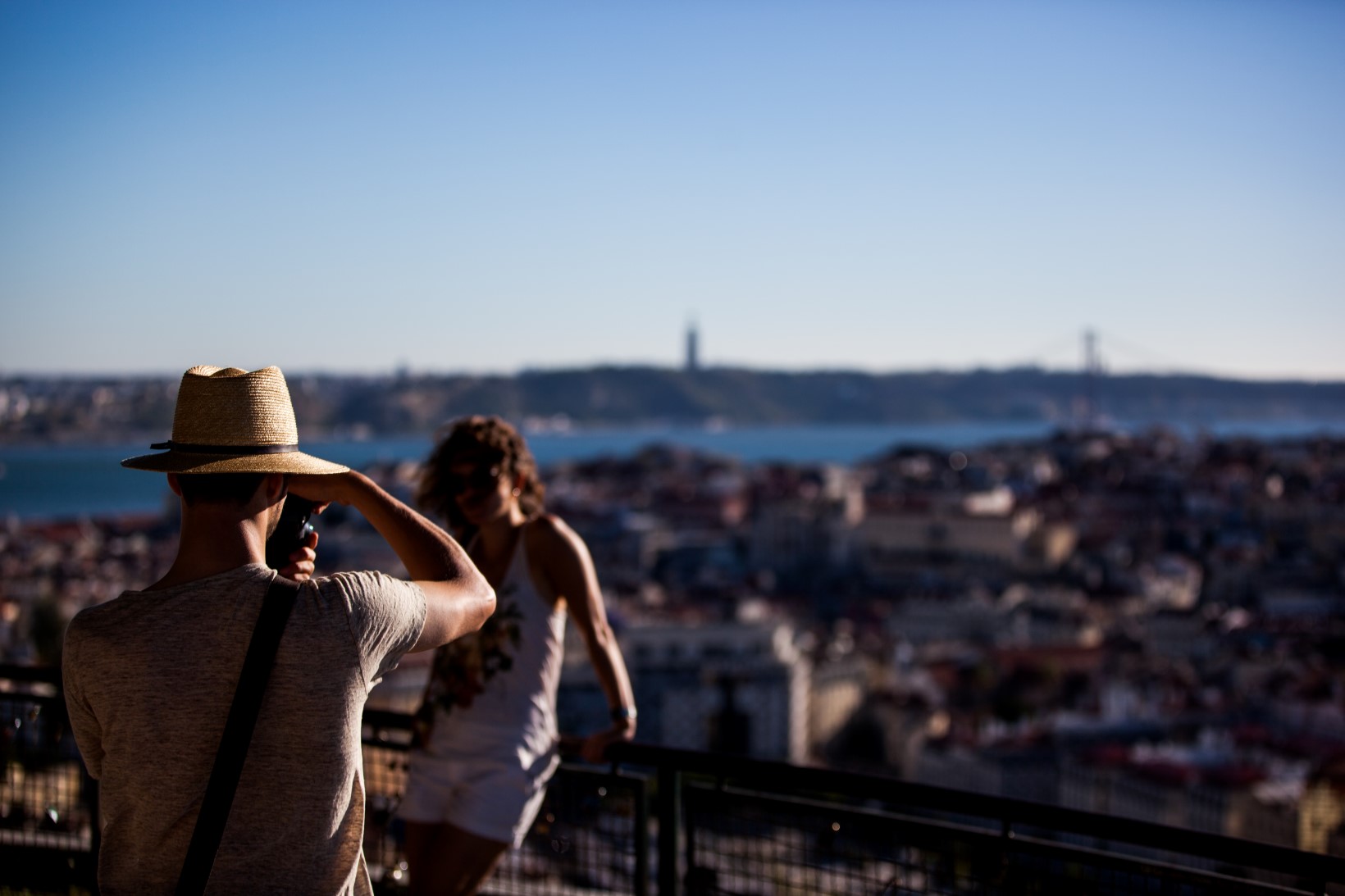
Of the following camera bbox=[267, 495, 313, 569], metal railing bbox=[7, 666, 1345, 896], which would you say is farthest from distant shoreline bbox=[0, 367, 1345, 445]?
camera bbox=[267, 495, 313, 569]

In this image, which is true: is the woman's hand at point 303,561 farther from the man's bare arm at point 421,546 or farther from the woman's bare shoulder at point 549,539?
the woman's bare shoulder at point 549,539

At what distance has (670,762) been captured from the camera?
154 centimetres

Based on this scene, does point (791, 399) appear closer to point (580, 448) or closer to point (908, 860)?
point (580, 448)

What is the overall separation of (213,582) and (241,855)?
177mm

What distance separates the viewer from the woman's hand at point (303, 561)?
3.57 feet

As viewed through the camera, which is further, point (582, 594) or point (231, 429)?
point (582, 594)

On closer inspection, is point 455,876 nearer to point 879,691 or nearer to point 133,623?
point 133,623

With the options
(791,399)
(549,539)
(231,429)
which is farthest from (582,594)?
(791,399)

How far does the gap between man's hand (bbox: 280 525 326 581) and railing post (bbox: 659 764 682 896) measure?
57 cm

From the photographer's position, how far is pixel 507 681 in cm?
151

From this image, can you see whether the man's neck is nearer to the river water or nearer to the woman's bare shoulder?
the woman's bare shoulder

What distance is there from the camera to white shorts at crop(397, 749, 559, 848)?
4.83ft

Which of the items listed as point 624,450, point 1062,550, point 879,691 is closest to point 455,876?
point 879,691

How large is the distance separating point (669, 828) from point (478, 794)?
0.22 m
